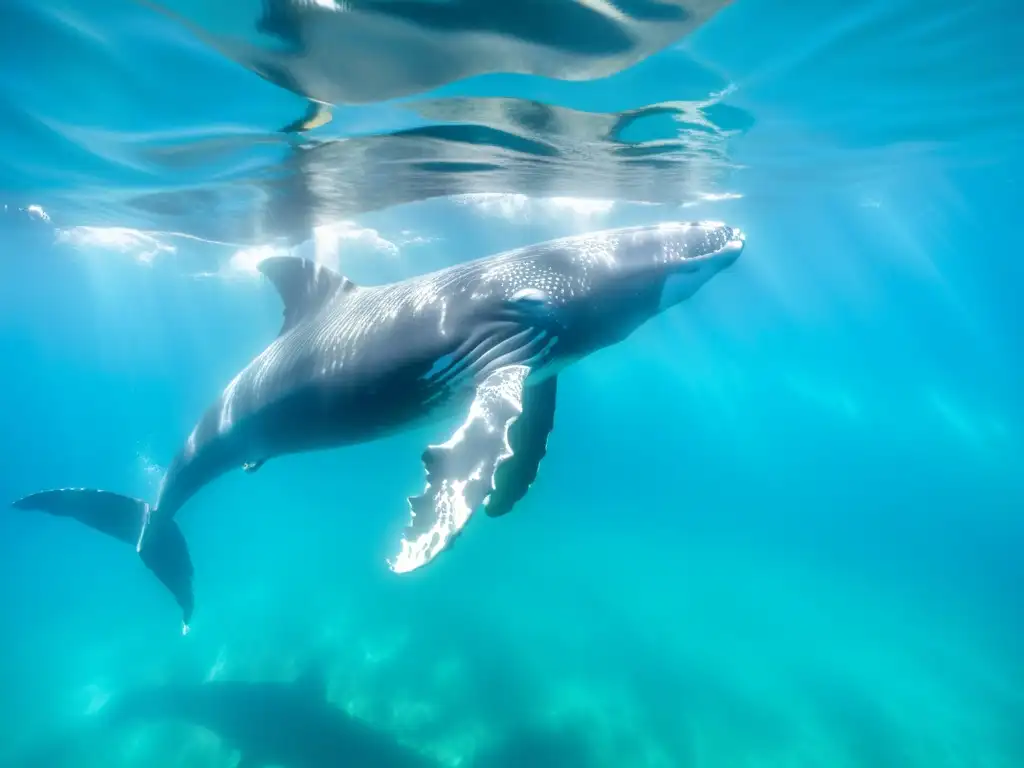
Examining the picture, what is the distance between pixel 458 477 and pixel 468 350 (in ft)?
5.90

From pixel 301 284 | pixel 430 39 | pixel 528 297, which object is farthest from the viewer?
pixel 430 39

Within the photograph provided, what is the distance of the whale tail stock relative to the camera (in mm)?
11422

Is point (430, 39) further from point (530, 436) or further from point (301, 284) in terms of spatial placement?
point (530, 436)

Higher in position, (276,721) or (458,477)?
(458,477)

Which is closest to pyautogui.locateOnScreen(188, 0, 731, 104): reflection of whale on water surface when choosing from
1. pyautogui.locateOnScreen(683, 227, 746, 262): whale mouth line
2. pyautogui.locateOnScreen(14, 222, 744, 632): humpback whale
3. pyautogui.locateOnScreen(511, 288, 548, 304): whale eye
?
pyautogui.locateOnScreen(14, 222, 744, 632): humpback whale

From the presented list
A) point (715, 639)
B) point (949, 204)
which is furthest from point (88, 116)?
point (949, 204)

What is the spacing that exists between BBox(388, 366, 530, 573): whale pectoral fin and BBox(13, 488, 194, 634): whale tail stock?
30.2ft

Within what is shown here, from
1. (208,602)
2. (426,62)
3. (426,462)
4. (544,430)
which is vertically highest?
(426,62)

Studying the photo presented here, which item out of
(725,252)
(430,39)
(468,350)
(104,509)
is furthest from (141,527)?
(725,252)

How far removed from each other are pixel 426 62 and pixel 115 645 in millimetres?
23090

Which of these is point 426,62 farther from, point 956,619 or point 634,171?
point 956,619

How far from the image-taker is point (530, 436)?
7.07 metres

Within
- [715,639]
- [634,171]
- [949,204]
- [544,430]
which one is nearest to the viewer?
[544,430]

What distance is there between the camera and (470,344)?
6.16m
